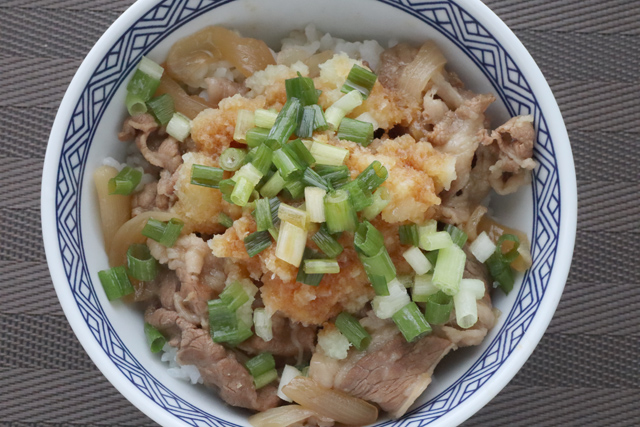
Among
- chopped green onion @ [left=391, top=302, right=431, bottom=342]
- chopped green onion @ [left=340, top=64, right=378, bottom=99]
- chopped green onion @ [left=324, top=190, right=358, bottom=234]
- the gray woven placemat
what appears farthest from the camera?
the gray woven placemat

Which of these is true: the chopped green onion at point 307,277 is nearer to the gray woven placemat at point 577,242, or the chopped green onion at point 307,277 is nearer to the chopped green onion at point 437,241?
the chopped green onion at point 437,241

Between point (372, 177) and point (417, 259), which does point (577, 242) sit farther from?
point (372, 177)

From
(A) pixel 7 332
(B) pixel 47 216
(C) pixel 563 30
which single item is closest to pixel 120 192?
(B) pixel 47 216

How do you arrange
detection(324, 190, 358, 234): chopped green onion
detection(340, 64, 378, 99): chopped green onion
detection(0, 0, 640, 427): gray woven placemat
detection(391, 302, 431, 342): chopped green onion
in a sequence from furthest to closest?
detection(0, 0, 640, 427): gray woven placemat → detection(340, 64, 378, 99): chopped green onion → detection(391, 302, 431, 342): chopped green onion → detection(324, 190, 358, 234): chopped green onion

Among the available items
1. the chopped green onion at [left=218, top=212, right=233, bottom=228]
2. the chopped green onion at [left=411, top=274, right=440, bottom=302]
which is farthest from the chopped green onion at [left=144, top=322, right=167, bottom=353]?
the chopped green onion at [left=411, top=274, right=440, bottom=302]

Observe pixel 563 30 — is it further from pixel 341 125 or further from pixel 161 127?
pixel 161 127

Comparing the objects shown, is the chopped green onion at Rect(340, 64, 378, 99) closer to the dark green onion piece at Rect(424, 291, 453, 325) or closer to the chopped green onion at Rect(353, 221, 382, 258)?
the chopped green onion at Rect(353, 221, 382, 258)

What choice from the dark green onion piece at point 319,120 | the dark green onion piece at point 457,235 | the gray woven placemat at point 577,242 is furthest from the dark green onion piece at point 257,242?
the gray woven placemat at point 577,242
